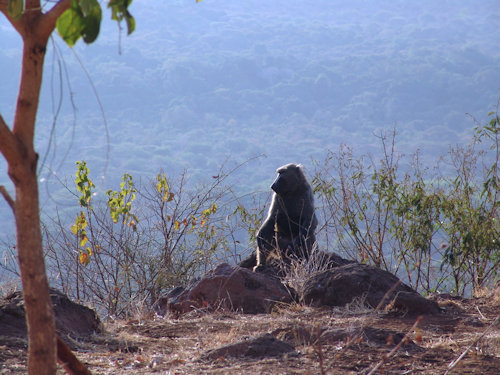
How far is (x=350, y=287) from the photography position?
520 cm

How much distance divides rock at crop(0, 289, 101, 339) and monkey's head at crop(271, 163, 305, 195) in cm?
293

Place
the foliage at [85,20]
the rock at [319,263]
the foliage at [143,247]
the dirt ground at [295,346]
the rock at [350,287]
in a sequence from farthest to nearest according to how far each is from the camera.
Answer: the foliage at [143,247] → the rock at [319,263] → the rock at [350,287] → the dirt ground at [295,346] → the foliage at [85,20]

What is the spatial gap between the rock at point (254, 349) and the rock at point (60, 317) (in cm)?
113

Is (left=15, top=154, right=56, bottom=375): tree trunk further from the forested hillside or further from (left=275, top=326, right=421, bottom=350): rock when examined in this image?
the forested hillside

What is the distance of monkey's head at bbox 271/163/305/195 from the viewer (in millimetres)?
6598

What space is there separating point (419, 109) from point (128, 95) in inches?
1687

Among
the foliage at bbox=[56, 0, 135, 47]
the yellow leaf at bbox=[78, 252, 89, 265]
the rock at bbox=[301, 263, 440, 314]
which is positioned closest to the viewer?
the foliage at bbox=[56, 0, 135, 47]

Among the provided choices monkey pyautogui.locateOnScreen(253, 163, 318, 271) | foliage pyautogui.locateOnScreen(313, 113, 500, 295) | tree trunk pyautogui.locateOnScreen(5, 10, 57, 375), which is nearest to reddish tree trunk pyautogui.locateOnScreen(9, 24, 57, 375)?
tree trunk pyautogui.locateOnScreen(5, 10, 57, 375)

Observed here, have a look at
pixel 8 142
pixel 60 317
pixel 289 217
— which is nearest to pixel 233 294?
pixel 289 217

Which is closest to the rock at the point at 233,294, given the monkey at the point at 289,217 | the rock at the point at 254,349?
the monkey at the point at 289,217

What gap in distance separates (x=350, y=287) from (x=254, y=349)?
2.29 m

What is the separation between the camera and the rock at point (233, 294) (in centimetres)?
534

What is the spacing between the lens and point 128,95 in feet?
296

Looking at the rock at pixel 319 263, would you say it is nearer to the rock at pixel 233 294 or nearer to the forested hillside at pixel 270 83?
the rock at pixel 233 294
